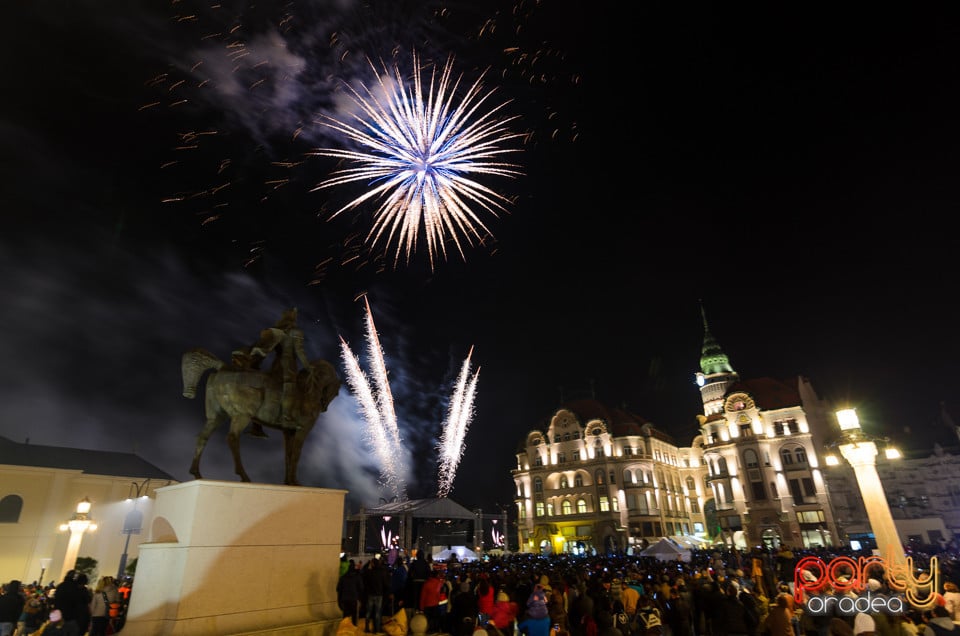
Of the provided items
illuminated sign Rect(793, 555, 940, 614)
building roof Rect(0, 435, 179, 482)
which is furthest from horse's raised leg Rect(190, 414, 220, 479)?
building roof Rect(0, 435, 179, 482)

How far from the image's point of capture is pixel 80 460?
44281 millimetres

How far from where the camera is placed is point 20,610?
33.5ft

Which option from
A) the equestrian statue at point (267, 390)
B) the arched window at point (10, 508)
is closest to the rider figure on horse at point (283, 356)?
the equestrian statue at point (267, 390)

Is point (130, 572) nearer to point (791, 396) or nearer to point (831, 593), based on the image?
point (831, 593)

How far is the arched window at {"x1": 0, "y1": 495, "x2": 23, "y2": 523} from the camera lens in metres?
33.9

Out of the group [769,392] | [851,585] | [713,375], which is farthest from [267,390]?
[713,375]

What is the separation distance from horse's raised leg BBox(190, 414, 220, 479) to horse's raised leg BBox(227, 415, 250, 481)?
1.05 ft

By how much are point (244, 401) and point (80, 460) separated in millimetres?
49884

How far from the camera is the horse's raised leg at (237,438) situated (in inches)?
344

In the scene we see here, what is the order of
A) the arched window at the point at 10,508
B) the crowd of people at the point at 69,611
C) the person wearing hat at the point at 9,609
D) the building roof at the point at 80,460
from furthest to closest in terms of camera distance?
the building roof at the point at 80,460, the arched window at the point at 10,508, the person wearing hat at the point at 9,609, the crowd of people at the point at 69,611

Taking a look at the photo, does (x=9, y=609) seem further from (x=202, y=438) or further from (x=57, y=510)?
(x=57, y=510)

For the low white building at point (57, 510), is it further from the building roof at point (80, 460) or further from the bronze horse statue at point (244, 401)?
the bronze horse statue at point (244, 401)

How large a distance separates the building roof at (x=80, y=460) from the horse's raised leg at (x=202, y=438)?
43.4m

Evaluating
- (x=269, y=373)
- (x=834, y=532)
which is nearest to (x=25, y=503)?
(x=269, y=373)
